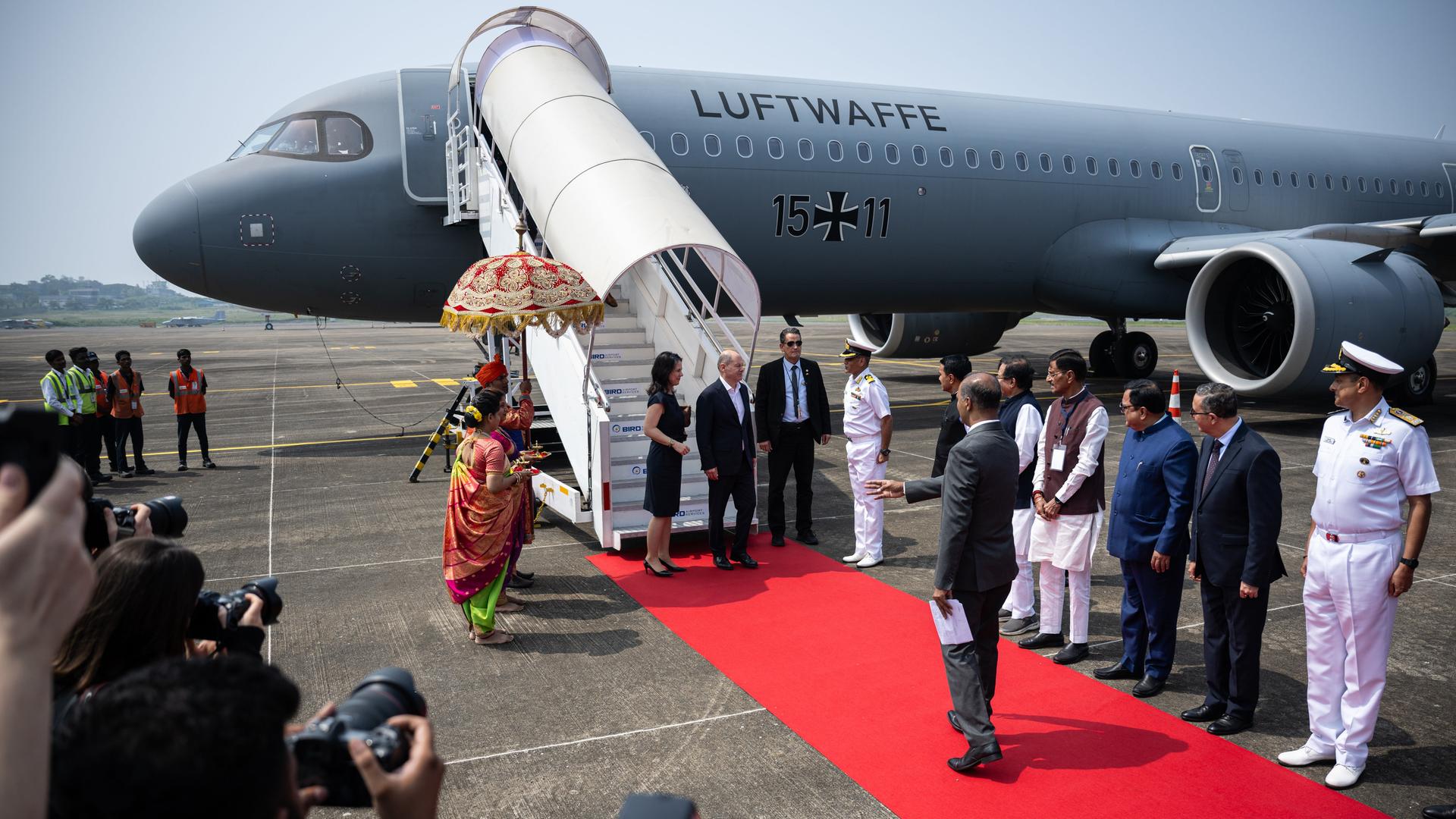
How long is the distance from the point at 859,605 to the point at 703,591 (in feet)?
3.88

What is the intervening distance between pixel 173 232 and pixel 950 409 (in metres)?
9.17

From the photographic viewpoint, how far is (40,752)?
1.37 meters

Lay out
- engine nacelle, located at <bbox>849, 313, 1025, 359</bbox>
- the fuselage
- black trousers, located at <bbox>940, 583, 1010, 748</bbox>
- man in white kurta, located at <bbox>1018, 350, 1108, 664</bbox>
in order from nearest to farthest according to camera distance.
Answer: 1. black trousers, located at <bbox>940, 583, 1010, 748</bbox>
2. man in white kurta, located at <bbox>1018, 350, 1108, 664</bbox>
3. the fuselage
4. engine nacelle, located at <bbox>849, 313, 1025, 359</bbox>

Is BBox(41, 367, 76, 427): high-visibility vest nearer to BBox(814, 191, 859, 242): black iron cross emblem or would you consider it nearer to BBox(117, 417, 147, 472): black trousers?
BBox(117, 417, 147, 472): black trousers

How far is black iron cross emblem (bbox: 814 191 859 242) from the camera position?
13.4m

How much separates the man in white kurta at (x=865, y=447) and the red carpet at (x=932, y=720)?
1.86 ft

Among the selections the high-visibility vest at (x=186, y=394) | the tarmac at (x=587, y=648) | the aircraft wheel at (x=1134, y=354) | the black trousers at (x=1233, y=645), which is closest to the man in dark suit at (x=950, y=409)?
the tarmac at (x=587, y=648)

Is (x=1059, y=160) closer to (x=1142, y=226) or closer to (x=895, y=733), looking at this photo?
(x=1142, y=226)

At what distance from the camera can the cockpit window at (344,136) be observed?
11617mm

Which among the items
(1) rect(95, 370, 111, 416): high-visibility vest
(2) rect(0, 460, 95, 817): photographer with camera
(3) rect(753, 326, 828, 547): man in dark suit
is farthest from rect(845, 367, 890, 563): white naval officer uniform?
(1) rect(95, 370, 111, 416): high-visibility vest

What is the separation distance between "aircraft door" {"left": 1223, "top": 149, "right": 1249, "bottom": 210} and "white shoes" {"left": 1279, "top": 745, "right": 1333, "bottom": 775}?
15.4 meters

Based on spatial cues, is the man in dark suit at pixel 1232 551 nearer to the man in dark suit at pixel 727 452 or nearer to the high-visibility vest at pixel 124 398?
the man in dark suit at pixel 727 452

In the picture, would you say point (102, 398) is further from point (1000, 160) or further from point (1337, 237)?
point (1337, 237)

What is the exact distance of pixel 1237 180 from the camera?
57.6 feet
